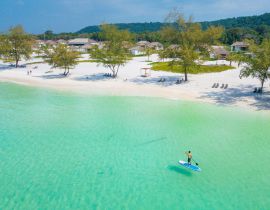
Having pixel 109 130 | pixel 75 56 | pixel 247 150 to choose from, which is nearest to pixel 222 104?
pixel 247 150

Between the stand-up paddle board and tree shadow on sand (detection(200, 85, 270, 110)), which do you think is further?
tree shadow on sand (detection(200, 85, 270, 110))

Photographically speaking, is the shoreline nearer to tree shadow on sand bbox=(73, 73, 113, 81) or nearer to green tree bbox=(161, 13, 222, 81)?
tree shadow on sand bbox=(73, 73, 113, 81)

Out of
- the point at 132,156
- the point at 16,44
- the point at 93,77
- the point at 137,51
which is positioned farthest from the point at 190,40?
the point at 137,51

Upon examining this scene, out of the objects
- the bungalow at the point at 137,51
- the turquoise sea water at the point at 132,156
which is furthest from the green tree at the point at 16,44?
the bungalow at the point at 137,51

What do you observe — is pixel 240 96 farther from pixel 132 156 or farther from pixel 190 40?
pixel 132 156

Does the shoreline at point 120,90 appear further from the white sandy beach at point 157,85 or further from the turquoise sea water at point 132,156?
the turquoise sea water at point 132,156

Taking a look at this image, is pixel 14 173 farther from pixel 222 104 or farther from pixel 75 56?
pixel 75 56

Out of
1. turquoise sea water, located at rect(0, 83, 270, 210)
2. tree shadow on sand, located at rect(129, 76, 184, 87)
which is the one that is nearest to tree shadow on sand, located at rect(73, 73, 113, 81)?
tree shadow on sand, located at rect(129, 76, 184, 87)

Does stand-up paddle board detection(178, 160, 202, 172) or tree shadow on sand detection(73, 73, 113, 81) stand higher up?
tree shadow on sand detection(73, 73, 113, 81)
